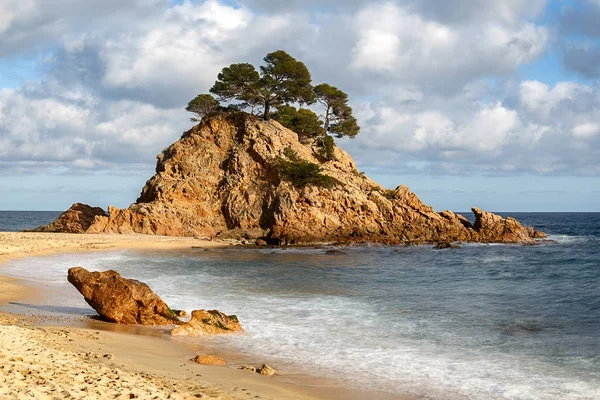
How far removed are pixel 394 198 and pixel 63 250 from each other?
28.6m

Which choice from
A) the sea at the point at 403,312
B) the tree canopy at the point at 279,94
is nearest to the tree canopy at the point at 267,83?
the tree canopy at the point at 279,94

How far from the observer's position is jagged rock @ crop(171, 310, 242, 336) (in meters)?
13.4

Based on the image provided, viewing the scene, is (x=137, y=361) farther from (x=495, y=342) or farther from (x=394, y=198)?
(x=394, y=198)

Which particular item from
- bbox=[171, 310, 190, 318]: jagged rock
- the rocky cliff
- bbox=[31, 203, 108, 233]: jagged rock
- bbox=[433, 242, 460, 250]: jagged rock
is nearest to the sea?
bbox=[171, 310, 190, 318]: jagged rock

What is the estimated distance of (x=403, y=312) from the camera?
17250mm

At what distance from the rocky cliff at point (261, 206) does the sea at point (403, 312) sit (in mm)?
13787

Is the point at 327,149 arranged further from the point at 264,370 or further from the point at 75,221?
the point at 264,370

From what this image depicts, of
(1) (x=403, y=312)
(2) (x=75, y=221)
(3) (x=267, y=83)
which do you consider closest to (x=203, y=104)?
(3) (x=267, y=83)

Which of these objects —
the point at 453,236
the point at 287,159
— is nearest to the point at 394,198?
the point at 453,236

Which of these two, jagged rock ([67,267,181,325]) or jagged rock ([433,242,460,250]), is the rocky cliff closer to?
jagged rock ([433,242,460,250])

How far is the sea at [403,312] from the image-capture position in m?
10.8

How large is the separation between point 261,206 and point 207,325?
36325 millimetres

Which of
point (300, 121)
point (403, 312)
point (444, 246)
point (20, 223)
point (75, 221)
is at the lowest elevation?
point (403, 312)

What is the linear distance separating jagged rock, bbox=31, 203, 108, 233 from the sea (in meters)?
18.8
